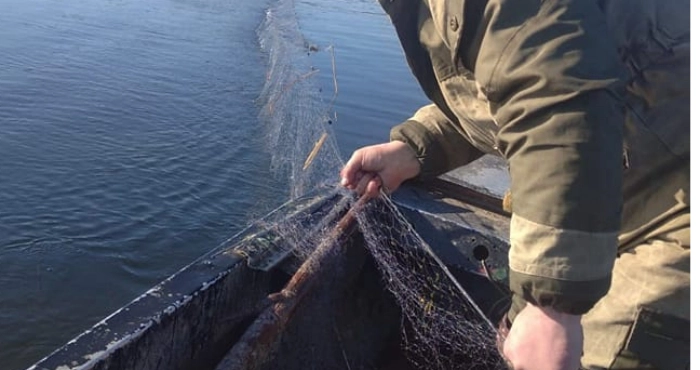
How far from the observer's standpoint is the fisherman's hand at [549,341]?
5.78ft

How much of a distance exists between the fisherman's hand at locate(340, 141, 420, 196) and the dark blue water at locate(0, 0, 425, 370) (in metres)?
2.60

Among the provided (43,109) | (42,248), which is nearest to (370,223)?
(42,248)

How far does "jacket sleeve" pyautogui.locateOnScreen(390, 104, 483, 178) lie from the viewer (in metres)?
2.89

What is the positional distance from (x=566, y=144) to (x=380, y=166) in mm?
1315

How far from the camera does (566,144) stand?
1689 millimetres

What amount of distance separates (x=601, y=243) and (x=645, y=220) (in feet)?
1.75

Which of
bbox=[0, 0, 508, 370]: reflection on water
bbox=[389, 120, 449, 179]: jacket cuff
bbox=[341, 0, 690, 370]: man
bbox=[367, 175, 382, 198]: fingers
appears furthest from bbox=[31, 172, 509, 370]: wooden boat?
bbox=[0, 0, 508, 370]: reflection on water

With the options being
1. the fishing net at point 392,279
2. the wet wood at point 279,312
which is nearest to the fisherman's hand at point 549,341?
the wet wood at point 279,312

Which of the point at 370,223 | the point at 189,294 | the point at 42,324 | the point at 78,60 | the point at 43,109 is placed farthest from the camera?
the point at 78,60

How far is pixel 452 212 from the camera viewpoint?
382 cm

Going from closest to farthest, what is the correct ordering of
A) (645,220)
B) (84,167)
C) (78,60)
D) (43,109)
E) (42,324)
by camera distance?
(645,220), (42,324), (84,167), (43,109), (78,60)

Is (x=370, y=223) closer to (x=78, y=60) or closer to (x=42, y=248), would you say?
(x=42, y=248)

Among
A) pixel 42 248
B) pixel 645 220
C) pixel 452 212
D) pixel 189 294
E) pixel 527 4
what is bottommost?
pixel 42 248

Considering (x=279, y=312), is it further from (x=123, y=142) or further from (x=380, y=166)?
(x=123, y=142)
